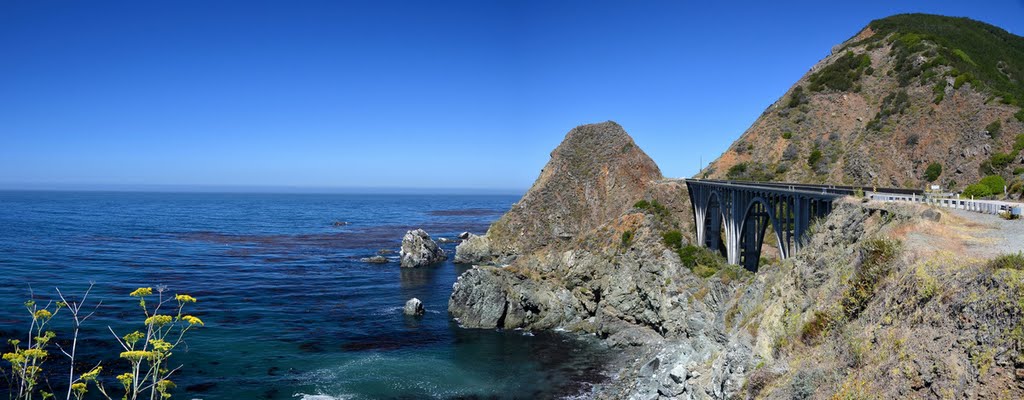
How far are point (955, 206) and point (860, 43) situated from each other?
88320 mm

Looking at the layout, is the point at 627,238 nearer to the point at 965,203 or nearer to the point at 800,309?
the point at 965,203

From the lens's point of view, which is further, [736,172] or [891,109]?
[736,172]

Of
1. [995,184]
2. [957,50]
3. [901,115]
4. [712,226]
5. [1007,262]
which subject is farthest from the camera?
[957,50]

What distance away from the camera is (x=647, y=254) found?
55.6 m

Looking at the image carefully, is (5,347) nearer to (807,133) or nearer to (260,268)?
(260,268)

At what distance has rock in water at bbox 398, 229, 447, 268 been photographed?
3344 inches

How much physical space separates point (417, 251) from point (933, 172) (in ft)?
217

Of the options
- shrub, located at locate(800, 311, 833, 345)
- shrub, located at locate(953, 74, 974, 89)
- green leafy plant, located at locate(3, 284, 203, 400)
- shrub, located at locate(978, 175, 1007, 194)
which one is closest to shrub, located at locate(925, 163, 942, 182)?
shrub, located at locate(953, 74, 974, 89)

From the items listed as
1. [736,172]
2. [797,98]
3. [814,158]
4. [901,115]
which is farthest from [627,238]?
[797,98]

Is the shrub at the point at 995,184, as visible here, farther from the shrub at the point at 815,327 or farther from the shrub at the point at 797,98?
the shrub at the point at 797,98

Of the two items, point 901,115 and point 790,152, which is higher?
point 901,115

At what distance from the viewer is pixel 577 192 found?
91.1 m

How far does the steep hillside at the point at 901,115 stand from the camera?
6091 centimetres

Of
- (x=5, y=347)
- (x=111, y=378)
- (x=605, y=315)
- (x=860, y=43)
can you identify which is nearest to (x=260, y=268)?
(x=5, y=347)
